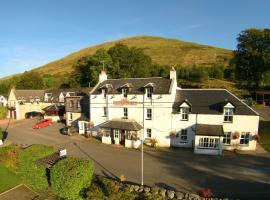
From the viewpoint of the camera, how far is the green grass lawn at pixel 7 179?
21241 millimetres

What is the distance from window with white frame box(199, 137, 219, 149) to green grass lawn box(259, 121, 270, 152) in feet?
24.3

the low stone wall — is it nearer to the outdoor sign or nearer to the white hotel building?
the white hotel building

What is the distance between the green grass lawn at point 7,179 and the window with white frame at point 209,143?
21.6 m

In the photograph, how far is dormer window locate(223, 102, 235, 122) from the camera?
29188mm

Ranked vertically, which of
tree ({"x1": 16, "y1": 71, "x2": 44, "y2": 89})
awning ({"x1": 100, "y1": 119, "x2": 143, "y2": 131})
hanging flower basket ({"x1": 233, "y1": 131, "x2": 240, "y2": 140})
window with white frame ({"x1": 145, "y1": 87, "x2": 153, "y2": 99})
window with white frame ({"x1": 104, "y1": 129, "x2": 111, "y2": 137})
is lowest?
window with white frame ({"x1": 104, "y1": 129, "x2": 111, "y2": 137})

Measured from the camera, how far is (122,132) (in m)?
33.8

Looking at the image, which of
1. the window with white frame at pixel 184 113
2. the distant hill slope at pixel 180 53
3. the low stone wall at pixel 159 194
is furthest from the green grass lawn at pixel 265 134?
the distant hill slope at pixel 180 53

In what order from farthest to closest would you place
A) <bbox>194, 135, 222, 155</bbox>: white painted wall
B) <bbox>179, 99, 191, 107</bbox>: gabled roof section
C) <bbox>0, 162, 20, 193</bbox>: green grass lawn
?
1. <bbox>179, 99, 191, 107</bbox>: gabled roof section
2. <bbox>194, 135, 222, 155</bbox>: white painted wall
3. <bbox>0, 162, 20, 193</bbox>: green grass lawn

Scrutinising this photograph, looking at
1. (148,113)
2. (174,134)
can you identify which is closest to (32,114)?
(148,113)

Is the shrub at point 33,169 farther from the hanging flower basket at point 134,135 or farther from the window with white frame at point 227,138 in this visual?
the window with white frame at point 227,138

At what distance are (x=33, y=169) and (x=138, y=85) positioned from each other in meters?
19.7

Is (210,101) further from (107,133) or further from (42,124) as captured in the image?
(42,124)

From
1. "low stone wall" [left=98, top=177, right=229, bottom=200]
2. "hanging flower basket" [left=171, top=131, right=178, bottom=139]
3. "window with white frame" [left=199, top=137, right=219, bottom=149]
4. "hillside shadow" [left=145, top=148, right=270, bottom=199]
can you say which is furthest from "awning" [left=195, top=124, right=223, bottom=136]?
"low stone wall" [left=98, top=177, right=229, bottom=200]

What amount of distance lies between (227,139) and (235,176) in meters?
9.00
